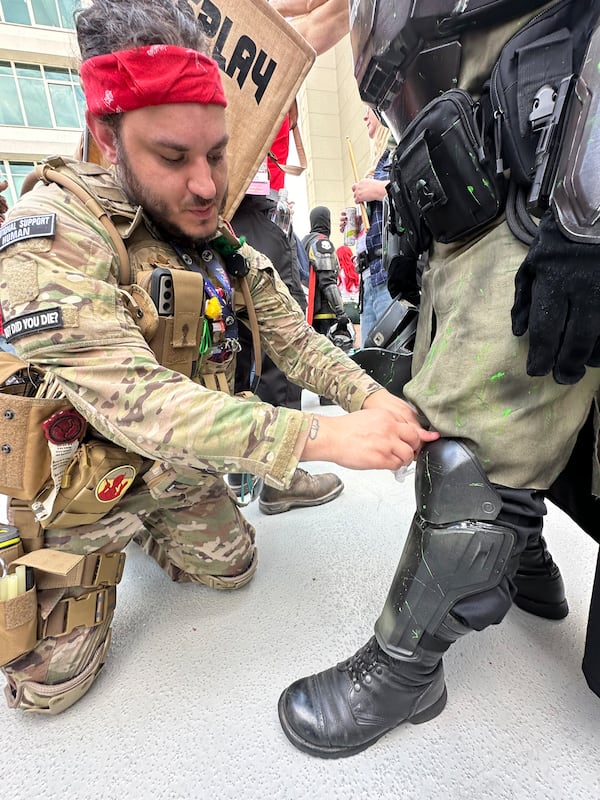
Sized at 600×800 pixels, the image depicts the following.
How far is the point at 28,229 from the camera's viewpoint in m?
0.55

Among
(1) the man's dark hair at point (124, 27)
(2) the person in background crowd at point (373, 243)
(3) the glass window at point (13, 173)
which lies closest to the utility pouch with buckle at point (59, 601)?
(1) the man's dark hair at point (124, 27)

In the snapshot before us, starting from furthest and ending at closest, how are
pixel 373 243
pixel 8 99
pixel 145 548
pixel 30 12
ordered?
pixel 8 99 < pixel 30 12 < pixel 373 243 < pixel 145 548

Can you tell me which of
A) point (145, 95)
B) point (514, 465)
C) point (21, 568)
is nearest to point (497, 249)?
point (514, 465)

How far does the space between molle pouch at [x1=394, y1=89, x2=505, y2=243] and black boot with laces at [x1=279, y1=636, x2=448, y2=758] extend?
0.54 m

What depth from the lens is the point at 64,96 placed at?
7.53m

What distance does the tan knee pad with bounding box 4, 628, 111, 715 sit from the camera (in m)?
0.63

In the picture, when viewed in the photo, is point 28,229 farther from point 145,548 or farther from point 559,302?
point 145,548

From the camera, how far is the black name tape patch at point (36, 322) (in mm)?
510

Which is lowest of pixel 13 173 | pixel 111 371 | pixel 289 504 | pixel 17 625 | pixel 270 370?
pixel 289 504

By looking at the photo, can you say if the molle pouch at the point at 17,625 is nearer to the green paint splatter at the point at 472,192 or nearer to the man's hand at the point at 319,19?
the green paint splatter at the point at 472,192

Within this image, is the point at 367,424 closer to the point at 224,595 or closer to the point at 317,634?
the point at 317,634

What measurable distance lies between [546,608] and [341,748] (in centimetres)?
46

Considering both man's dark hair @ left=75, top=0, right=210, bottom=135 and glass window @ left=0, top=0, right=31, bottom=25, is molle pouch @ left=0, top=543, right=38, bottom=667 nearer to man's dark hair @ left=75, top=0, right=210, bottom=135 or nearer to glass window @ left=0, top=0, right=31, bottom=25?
man's dark hair @ left=75, top=0, right=210, bottom=135

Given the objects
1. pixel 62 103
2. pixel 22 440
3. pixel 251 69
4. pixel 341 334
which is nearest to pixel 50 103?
pixel 62 103
